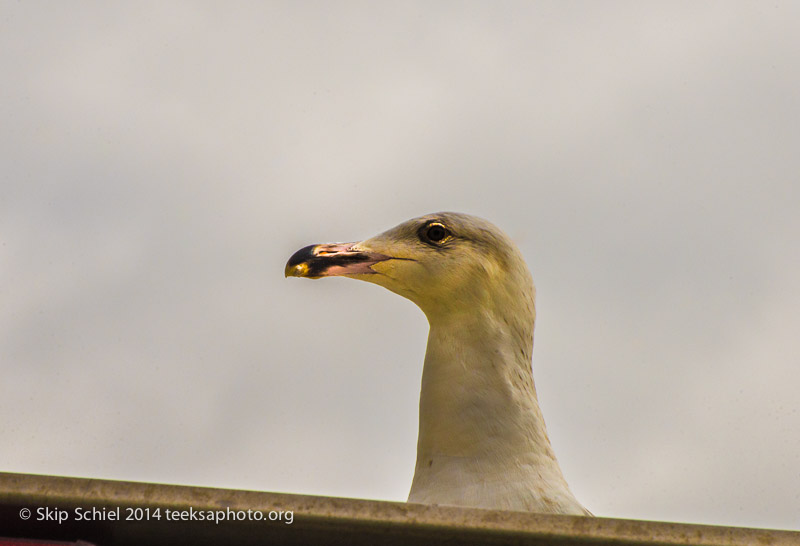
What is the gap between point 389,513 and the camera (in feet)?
9.77

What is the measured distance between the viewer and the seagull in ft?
A: 15.9

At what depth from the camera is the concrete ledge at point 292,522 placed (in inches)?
116

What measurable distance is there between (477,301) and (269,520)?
295 cm

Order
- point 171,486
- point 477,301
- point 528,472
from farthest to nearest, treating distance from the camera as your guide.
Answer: point 477,301 < point 528,472 < point 171,486

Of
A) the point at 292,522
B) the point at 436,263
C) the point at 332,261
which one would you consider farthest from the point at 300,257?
the point at 292,522

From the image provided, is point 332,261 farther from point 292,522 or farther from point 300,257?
point 292,522

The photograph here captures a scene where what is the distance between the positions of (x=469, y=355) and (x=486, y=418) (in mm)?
478

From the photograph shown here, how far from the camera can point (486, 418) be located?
5156 millimetres

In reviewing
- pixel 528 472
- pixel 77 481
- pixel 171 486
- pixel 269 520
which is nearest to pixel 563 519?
pixel 269 520

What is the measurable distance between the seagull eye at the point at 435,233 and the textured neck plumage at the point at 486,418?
0.48 metres

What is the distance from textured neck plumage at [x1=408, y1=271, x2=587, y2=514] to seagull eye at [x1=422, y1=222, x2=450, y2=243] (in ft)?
1.57

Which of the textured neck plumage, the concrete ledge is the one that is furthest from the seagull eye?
the concrete ledge

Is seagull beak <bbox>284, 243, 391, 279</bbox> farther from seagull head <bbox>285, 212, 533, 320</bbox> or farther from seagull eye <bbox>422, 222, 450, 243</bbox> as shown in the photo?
seagull eye <bbox>422, 222, 450, 243</bbox>

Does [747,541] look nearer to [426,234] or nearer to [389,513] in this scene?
[389,513]
